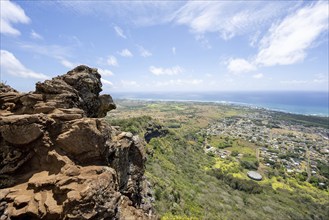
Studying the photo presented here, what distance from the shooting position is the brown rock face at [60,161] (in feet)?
36.4

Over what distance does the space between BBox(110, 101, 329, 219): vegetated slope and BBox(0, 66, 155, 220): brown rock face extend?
28069 mm

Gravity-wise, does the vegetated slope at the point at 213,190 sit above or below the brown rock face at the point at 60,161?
below

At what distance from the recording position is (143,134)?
3546 inches

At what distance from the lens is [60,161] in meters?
13.0

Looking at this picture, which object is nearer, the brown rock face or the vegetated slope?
the brown rock face

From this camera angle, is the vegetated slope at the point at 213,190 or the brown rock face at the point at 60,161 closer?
the brown rock face at the point at 60,161

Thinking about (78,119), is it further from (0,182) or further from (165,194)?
(165,194)

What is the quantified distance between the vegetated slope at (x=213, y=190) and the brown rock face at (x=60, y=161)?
28.1 meters

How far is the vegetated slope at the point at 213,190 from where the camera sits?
5206cm

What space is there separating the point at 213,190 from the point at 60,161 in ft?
227

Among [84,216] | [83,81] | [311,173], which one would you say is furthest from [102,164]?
[311,173]

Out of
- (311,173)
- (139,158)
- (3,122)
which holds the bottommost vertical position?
(311,173)

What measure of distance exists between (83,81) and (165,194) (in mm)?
36663

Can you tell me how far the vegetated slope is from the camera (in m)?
52.1
